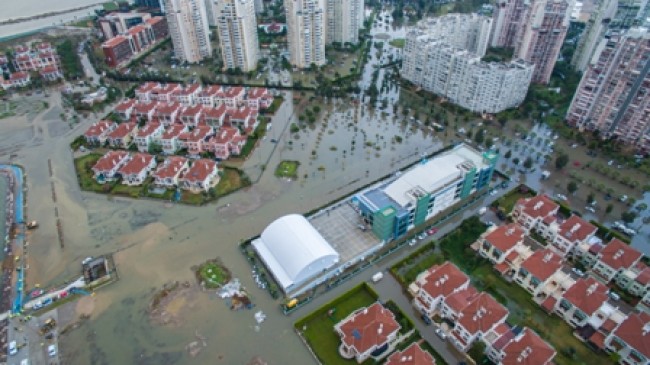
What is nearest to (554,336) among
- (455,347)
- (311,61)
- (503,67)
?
(455,347)

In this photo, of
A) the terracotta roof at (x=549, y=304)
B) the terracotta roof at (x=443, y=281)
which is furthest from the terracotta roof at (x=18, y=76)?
the terracotta roof at (x=549, y=304)

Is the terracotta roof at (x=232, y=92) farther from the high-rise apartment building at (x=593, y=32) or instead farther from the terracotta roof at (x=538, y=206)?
the high-rise apartment building at (x=593, y=32)

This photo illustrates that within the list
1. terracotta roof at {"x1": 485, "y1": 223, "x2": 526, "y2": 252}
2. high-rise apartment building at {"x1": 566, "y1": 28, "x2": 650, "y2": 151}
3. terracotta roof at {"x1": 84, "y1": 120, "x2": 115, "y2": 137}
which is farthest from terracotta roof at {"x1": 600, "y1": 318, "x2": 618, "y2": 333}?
terracotta roof at {"x1": 84, "y1": 120, "x2": 115, "y2": 137}

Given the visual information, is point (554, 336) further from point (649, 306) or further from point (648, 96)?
point (648, 96)

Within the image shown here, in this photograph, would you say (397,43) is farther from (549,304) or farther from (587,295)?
(587,295)

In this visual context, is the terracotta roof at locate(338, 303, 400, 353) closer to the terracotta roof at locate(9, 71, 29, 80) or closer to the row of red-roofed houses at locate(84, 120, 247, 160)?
the row of red-roofed houses at locate(84, 120, 247, 160)

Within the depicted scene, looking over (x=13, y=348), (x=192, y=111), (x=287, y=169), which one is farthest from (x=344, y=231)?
(x=192, y=111)
